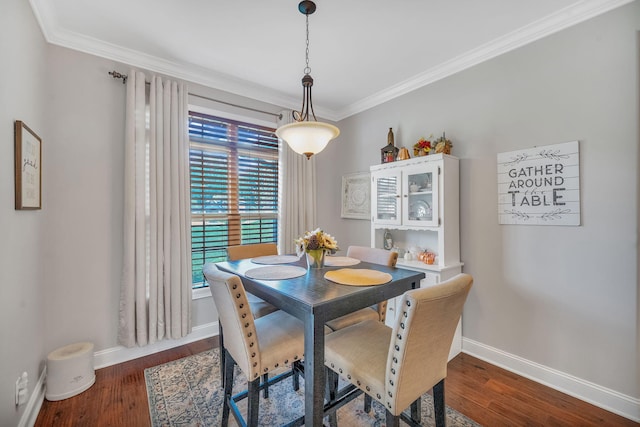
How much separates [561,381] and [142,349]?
3.36 meters

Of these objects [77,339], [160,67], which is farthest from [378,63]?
[77,339]

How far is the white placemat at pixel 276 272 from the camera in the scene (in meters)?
1.68

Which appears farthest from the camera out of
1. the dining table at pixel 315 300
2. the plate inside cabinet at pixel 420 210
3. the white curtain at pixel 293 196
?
the white curtain at pixel 293 196

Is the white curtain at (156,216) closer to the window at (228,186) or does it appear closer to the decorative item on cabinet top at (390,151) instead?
the window at (228,186)

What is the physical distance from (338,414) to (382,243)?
1.76 meters

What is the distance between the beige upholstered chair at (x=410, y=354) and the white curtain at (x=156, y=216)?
1.77 meters

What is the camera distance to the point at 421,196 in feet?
8.59

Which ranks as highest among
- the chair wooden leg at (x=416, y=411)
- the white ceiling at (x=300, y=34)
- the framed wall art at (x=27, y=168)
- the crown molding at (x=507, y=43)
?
the white ceiling at (x=300, y=34)

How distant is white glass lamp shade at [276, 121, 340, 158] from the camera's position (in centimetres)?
174

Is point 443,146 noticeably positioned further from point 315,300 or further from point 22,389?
point 22,389

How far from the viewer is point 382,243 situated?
3.12 metres

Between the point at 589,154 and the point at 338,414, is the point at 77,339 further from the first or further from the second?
the point at 589,154

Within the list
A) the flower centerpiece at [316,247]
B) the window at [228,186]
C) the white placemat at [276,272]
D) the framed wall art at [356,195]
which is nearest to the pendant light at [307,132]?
the flower centerpiece at [316,247]

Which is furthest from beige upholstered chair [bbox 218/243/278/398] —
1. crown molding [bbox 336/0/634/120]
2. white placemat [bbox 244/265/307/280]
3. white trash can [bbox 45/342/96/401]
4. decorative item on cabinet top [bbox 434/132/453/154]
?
crown molding [bbox 336/0/634/120]
